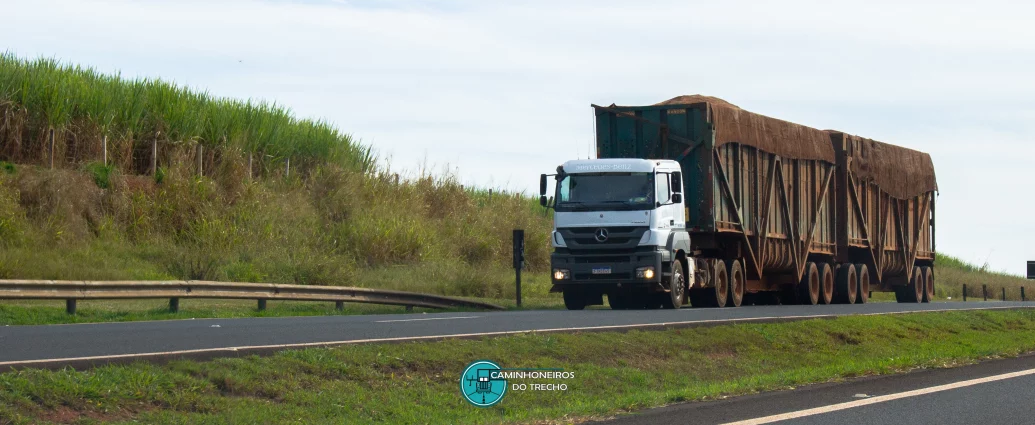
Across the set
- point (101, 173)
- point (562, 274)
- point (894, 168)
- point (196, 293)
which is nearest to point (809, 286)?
point (894, 168)

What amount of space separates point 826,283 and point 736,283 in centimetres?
508

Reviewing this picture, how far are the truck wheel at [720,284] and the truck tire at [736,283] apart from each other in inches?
3.7

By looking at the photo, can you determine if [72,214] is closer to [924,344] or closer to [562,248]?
[562,248]

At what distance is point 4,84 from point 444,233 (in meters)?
15.5

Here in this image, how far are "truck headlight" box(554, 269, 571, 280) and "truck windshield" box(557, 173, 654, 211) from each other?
120 centimetres

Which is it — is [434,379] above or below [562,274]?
below

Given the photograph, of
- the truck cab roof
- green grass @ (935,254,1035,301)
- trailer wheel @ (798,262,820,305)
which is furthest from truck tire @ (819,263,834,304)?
green grass @ (935,254,1035,301)

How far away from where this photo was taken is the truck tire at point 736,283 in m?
26.6

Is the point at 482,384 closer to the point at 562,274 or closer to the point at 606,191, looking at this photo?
the point at 606,191

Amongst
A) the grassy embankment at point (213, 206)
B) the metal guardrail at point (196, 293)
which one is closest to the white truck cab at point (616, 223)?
the metal guardrail at point (196, 293)

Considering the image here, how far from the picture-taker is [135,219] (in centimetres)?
3475

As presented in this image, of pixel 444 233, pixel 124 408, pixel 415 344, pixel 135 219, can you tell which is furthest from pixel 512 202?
pixel 124 408

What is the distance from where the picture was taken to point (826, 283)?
102 ft

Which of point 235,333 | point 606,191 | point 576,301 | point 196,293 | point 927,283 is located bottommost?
point 235,333
